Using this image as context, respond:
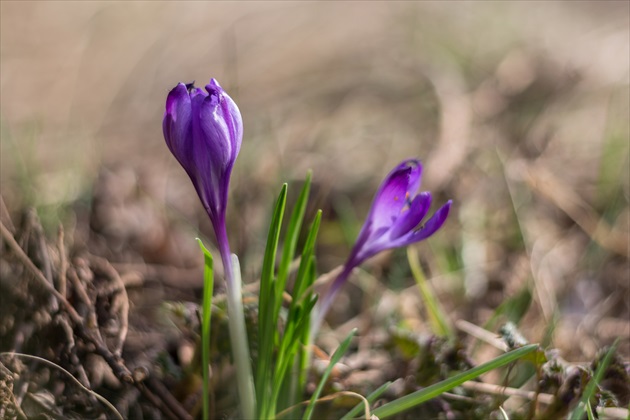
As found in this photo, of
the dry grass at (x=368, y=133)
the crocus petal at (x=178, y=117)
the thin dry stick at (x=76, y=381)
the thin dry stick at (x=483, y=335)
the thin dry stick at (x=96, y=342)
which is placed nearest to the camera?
the crocus petal at (x=178, y=117)

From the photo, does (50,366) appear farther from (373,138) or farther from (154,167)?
(373,138)

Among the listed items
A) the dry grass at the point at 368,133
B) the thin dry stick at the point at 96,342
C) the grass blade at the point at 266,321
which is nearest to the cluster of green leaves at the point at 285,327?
the grass blade at the point at 266,321

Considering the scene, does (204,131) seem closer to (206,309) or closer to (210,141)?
(210,141)

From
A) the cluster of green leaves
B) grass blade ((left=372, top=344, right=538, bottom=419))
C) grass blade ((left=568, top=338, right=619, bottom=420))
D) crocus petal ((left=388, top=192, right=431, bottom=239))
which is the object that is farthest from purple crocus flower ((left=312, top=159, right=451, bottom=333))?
grass blade ((left=568, top=338, right=619, bottom=420))

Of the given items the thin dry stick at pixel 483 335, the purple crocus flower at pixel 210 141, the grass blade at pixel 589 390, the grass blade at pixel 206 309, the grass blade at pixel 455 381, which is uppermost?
the purple crocus flower at pixel 210 141

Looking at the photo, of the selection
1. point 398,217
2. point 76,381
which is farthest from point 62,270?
point 398,217

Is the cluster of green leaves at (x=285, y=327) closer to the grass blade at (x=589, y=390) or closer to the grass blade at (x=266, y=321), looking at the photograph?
the grass blade at (x=266, y=321)
